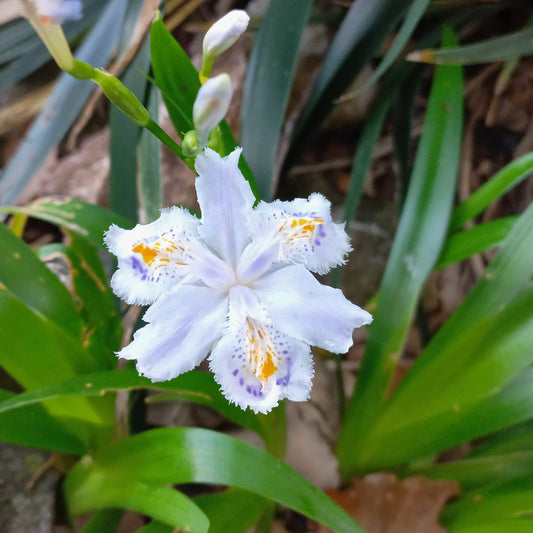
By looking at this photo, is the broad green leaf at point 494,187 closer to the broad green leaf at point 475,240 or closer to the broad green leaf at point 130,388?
the broad green leaf at point 475,240

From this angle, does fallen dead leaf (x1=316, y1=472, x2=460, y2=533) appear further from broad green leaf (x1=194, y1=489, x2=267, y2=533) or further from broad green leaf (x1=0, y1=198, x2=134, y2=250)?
broad green leaf (x1=0, y1=198, x2=134, y2=250)

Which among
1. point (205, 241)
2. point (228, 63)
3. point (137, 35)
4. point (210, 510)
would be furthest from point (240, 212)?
point (228, 63)

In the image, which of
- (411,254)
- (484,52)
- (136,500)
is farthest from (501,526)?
(484,52)

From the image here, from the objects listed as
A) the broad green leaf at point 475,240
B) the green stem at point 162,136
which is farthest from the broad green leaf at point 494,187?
the green stem at point 162,136

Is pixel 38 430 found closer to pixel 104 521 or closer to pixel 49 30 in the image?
pixel 104 521

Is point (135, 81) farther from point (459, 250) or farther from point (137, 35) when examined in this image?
point (459, 250)

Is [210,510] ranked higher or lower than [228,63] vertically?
lower
